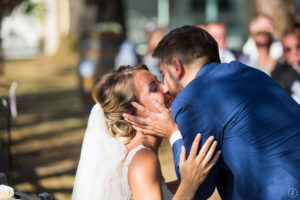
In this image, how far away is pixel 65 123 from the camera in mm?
8289

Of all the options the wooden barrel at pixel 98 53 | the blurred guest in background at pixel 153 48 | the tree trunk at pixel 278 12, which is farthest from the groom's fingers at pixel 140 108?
the tree trunk at pixel 278 12

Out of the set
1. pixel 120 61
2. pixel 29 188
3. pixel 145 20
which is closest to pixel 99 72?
pixel 120 61

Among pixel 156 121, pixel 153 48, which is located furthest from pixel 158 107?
pixel 153 48

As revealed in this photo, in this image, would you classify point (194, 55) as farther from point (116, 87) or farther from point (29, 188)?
point (29, 188)

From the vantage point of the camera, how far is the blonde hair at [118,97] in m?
2.62

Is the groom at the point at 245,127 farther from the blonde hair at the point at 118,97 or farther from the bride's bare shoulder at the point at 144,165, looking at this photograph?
the blonde hair at the point at 118,97

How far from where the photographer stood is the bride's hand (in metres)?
2.12

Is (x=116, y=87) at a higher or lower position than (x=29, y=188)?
higher

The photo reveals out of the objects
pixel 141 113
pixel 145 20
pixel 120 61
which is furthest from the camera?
pixel 145 20

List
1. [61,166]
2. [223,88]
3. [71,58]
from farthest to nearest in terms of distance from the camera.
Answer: [71,58] → [61,166] → [223,88]

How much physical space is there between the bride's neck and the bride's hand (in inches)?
17.4

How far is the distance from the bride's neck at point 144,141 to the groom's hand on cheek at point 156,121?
123mm

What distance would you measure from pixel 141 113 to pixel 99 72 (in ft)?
19.4

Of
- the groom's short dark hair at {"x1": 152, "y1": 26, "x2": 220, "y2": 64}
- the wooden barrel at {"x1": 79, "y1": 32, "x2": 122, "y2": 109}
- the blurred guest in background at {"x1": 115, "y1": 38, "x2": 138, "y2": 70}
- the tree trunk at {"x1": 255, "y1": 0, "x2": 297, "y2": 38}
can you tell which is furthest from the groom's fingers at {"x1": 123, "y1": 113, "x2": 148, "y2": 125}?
the tree trunk at {"x1": 255, "y1": 0, "x2": 297, "y2": 38}
